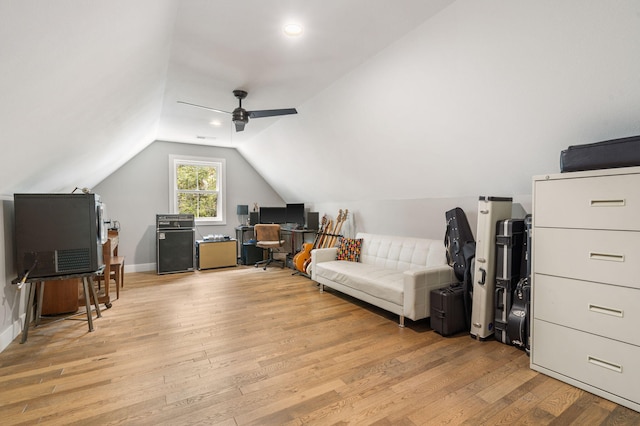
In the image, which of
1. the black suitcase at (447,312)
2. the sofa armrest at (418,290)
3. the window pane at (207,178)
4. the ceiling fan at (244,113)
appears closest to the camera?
the black suitcase at (447,312)

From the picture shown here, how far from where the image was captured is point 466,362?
242cm

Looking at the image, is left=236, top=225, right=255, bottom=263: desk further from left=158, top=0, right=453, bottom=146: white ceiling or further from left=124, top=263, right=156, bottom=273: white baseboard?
left=158, top=0, right=453, bottom=146: white ceiling

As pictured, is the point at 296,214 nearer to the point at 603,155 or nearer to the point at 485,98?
the point at 485,98

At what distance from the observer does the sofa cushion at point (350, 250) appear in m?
4.64

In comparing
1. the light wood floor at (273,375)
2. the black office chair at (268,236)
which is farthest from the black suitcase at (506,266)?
the black office chair at (268,236)

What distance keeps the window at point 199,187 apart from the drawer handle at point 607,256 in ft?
20.5

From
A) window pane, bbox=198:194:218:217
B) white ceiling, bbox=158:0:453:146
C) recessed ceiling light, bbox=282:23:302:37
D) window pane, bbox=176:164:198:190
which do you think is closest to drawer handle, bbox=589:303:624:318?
white ceiling, bbox=158:0:453:146

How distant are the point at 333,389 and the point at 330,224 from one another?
12.8 ft

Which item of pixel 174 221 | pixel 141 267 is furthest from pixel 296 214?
pixel 141 267

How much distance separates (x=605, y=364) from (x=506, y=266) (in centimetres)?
93

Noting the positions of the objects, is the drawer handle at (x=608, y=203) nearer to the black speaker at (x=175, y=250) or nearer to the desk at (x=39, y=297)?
the desk at (x=39, y=297)

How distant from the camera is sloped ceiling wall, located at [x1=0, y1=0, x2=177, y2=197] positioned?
1308 millimetres

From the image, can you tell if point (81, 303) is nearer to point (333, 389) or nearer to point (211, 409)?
point (211, 409)

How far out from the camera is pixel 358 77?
3184mm
